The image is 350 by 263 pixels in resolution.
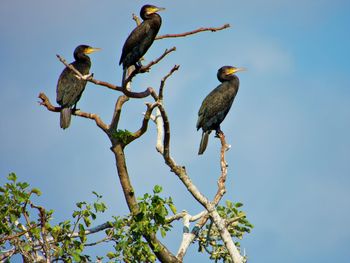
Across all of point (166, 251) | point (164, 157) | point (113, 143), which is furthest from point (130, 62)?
point (166, 251)

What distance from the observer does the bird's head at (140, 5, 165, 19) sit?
11.0 meters

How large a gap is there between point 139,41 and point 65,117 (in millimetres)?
1720

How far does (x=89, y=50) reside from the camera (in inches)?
492

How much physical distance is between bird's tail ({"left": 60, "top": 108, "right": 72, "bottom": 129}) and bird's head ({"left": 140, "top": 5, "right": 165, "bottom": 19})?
1767mm

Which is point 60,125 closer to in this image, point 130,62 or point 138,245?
point 130,62

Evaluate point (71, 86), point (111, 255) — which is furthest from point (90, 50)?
point (111, 255)

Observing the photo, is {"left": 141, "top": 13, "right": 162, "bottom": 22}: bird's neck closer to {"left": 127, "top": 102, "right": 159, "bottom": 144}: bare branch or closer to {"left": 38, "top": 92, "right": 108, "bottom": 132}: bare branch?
{"left": 38, "top": 92, "right": 108, "bottom": 132}: bare branch

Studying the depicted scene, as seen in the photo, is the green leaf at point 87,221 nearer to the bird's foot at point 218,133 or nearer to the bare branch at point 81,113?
the bare branch at point 81,113

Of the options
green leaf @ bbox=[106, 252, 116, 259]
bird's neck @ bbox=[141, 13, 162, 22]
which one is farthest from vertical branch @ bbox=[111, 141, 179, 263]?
bird's neck @ bbox=[141, 13, 162, 22]

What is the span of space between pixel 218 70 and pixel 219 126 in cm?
138

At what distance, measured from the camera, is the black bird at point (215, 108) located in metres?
11.7

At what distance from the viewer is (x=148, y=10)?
36.1ft

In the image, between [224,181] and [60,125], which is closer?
[224,181]

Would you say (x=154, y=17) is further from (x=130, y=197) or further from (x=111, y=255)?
(x=111, y=255)
